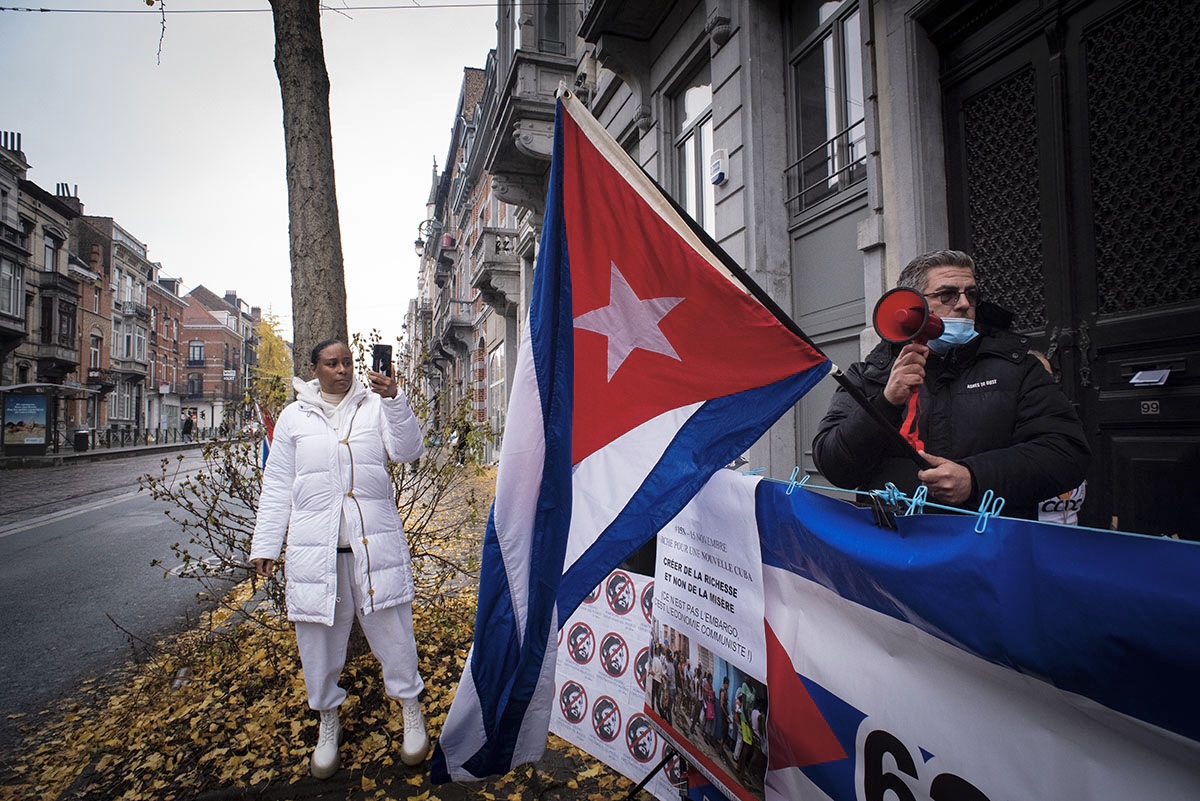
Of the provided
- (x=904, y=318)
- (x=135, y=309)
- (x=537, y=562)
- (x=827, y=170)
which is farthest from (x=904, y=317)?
(x=135, y=309)

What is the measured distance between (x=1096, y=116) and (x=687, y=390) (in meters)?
3.62

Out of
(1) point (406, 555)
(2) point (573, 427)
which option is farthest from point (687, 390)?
(1) point (406, 555)

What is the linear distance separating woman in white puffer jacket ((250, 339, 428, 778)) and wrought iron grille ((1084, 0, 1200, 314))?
4.19 metres

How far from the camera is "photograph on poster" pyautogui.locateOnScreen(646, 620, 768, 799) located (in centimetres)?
193

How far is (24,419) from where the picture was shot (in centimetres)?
2511

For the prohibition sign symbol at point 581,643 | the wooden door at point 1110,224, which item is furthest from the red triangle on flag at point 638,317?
the wooden door at point 1110,224

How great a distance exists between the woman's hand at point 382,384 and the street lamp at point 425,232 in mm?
43905

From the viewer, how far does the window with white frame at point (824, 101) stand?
6094 mm

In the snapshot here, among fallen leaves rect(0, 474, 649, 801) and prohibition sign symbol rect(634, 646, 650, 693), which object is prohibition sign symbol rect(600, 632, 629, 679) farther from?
fallen leaves rect(0, 474, 649, 801)

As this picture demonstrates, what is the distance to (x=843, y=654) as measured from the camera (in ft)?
5.55

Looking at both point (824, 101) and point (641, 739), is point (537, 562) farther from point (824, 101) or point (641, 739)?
point (824, 101)

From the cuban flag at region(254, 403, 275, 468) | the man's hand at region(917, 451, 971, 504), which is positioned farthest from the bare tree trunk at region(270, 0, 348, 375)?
the man's hand at region(917, 451, 971, 504)

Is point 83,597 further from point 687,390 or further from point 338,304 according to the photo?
point 687,390

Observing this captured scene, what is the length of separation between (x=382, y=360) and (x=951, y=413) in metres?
2.63
